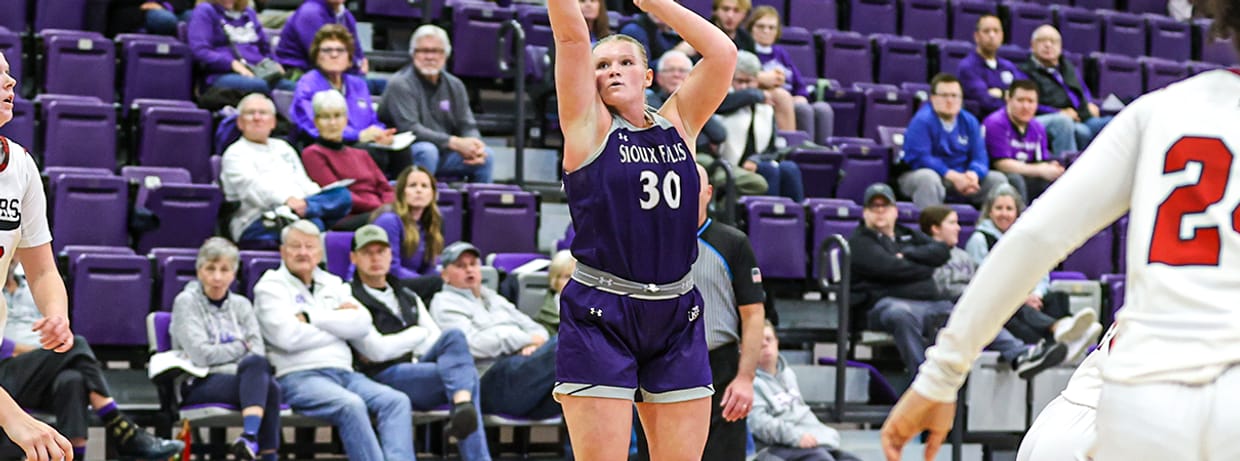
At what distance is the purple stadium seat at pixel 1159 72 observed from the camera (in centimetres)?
1381

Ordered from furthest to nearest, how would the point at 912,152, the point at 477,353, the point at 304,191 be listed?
the point at 912,152 → the point at 304,191 → the point at 477,353

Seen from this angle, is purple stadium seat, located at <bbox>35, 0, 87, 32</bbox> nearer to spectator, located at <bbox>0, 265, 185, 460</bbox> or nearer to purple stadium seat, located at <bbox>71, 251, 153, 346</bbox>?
purple stadium seat, located at <bbox>71, 251, 153, 346</bbox>

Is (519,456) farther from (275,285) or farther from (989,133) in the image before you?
(989,133)

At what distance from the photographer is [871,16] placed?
13305 millimetres

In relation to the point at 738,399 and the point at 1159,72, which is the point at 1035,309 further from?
the point at 1159,72

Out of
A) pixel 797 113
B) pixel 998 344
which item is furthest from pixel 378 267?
pixel 797 113

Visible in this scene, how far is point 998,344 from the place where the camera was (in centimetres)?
924

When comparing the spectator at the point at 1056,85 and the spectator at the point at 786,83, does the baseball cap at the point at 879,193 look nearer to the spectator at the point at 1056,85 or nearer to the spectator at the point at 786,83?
the spectator at the point at 786,83

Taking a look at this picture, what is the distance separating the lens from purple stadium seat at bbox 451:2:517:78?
10664 millimetres

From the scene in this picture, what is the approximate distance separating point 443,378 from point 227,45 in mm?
3239

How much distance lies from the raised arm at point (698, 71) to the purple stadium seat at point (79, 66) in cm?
578

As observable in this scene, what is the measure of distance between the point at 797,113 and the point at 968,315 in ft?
29.2

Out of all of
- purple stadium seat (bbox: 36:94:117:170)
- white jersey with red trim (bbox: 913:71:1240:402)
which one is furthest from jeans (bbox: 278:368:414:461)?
white jersey with red trim (bbox: 913:71:1240:402)

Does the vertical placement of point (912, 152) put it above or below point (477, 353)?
above
